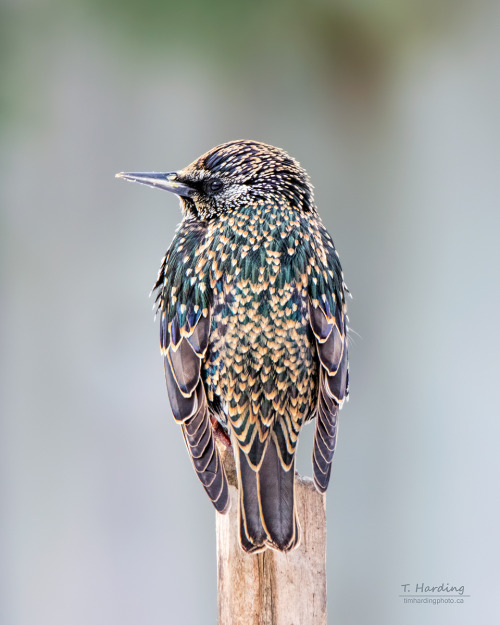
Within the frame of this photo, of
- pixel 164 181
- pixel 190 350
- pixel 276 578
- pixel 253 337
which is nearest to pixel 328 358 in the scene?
pixel 253 337

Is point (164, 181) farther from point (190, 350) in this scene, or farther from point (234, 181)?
point (190, 350)

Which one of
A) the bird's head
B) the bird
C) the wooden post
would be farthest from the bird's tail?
the bird's head

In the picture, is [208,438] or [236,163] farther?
[236,163]

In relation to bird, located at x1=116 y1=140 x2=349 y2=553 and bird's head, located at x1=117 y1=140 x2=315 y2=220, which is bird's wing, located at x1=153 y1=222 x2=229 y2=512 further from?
bird's head, located at x1=117 y1=140 x2=315 y2=220

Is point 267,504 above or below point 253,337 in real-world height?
below

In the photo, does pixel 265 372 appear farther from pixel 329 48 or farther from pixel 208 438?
pixel 329 48

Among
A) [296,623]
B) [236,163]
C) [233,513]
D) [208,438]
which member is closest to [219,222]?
[236,163]
